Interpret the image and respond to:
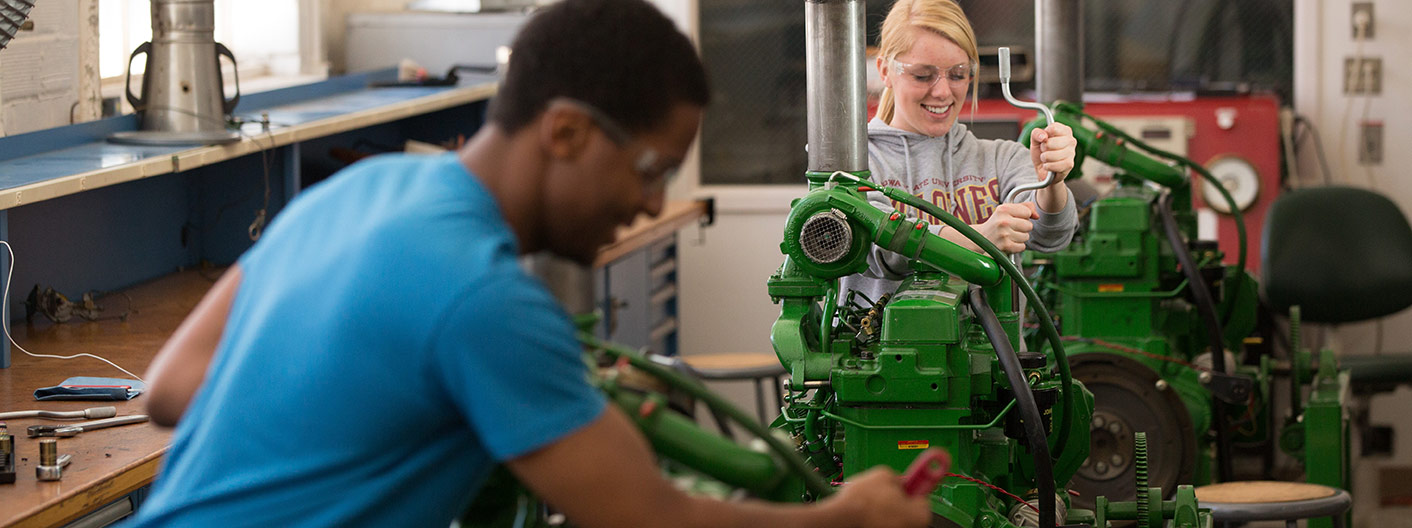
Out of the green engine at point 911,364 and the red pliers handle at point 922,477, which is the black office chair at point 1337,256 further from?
the red pliers handle at point 922,477

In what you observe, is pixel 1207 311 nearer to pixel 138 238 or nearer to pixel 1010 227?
pixel 1010 227

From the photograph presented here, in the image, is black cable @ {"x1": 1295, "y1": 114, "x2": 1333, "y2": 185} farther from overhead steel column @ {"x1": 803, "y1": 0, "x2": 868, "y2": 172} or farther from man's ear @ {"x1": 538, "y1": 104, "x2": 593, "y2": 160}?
man's ear @ {"x1": 538, "y1": 104, "x2": 593, "y2": 160}

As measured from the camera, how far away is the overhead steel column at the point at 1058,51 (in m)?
3.94

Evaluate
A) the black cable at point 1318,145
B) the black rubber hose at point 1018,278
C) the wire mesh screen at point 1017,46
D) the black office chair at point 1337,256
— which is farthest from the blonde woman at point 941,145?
the black cable at point 1318,145

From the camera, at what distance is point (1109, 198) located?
146 inches

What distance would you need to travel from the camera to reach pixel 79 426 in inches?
94.7

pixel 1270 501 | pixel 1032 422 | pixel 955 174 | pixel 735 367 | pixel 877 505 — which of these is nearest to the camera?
pixel 877 505

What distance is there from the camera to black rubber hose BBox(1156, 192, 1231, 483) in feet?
11.7

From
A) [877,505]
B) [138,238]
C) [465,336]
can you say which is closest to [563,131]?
[465,336]

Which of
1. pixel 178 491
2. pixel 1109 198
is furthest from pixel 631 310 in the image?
pixel 178 491

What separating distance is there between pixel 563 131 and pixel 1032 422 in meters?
1.30

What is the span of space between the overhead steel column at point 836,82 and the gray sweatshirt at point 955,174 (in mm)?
223

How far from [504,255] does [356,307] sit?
0.37 ft

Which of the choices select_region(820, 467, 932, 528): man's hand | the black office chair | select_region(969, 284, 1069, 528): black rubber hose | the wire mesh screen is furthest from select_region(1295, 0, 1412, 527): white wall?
select_region(820, 467, 932, 528): man's hand
